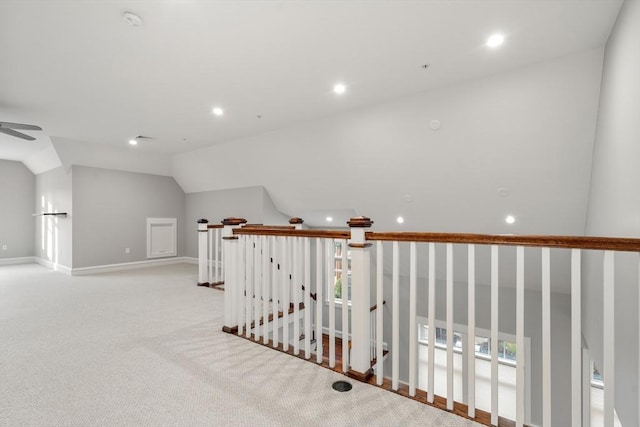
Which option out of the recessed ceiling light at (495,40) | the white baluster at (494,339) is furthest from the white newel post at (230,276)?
the recessed ceiling light at (495,40)

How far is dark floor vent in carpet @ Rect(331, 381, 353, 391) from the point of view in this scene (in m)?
1.90

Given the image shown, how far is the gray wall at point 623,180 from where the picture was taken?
70.3 inches

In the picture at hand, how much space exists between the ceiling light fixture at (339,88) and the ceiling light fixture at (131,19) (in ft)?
5.97

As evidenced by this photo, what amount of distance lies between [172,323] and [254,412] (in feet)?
6.10

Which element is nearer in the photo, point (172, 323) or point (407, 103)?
point (172, 323)

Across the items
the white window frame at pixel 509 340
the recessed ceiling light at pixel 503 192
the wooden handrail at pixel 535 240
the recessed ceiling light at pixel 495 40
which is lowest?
the white window frame at pixel 509 340

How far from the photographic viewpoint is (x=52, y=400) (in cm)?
183

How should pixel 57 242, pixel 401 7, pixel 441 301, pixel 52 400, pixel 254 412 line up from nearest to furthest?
pixel 254 412, pixel 52 400, pixel 401 7, pixel 441 301, pixel 57 242

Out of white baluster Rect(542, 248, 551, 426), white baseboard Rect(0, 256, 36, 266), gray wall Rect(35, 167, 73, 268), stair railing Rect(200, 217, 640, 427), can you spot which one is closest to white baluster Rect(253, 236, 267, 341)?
stair railing Rect(200, 217, 640, 427)

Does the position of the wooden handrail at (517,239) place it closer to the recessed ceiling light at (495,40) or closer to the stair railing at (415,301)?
the stair railing at (415,301)

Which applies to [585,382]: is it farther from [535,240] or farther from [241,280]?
[241,280]

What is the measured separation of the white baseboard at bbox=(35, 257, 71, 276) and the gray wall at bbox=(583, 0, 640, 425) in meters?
7.67

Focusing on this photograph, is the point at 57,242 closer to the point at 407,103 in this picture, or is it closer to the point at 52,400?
the point at 52,400

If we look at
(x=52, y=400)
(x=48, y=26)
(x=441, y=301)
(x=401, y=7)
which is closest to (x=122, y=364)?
(x=52, y=400)
